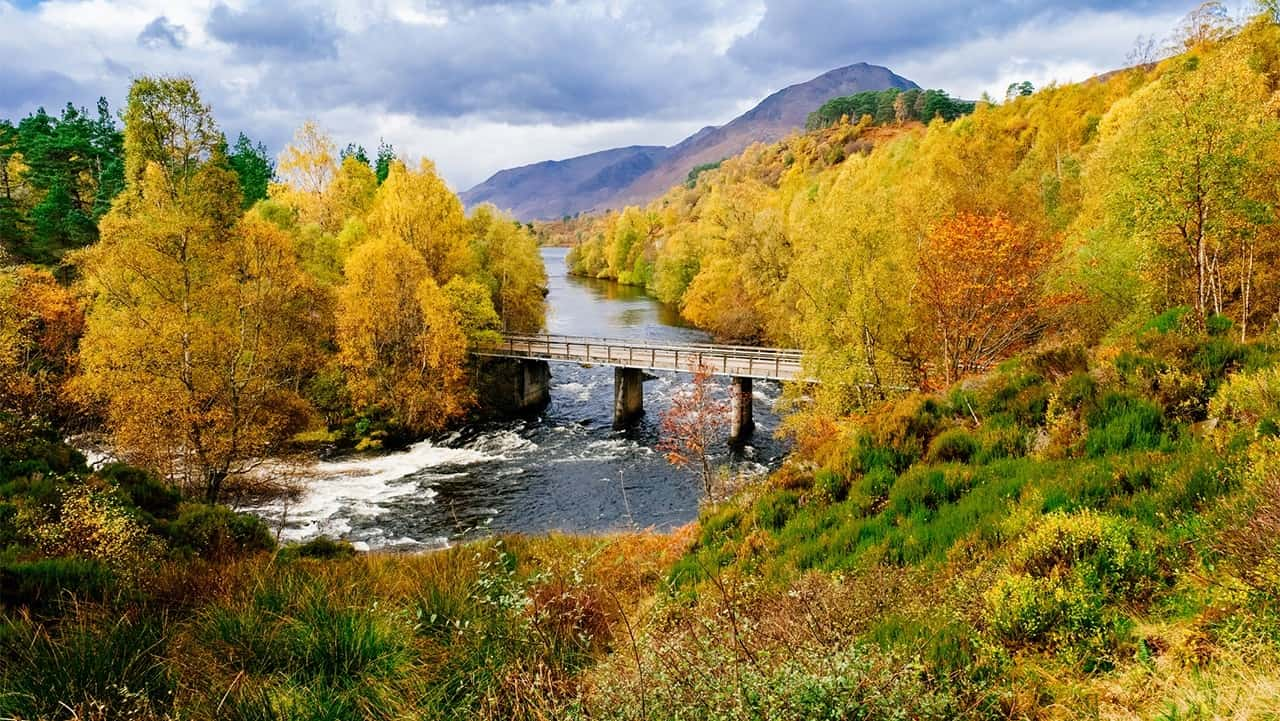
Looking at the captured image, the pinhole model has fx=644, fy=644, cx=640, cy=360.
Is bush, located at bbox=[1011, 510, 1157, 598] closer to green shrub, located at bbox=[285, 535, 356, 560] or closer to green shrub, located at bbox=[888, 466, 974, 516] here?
green shrub, located at bbox=[888, 466, 974, 516]

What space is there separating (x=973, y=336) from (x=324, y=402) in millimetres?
26222

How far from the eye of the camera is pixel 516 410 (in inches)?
1313

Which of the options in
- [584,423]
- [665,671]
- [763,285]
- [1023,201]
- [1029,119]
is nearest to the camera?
[665,671]

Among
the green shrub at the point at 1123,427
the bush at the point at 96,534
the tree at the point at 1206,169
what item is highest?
the tree at the point at 1206,169

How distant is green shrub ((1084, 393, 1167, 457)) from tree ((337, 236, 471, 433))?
83.2 ft

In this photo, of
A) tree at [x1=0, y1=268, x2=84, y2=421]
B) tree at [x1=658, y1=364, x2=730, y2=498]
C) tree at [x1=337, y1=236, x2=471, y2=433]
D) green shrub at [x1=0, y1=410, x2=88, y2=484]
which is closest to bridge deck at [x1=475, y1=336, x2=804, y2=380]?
tree at [x1=658, y1=364, x2=730, y2=498]

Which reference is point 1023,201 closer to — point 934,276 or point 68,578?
point 934,276

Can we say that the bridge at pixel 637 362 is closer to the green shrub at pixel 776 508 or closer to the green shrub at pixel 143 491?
the green shrub at pixel 776 508

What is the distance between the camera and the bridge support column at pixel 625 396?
31750 millimetres

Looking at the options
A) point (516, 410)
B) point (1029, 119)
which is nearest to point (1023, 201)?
point (1029, 119)

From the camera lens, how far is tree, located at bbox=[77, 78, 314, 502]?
642 inches

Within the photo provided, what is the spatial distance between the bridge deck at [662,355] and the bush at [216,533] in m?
21.3

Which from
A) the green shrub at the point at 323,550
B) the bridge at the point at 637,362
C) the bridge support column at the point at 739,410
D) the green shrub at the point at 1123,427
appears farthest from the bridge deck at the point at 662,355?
the green shrub at the point at 323,550

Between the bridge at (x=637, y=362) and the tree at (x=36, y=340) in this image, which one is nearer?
the tree at (x=36, y=340)
